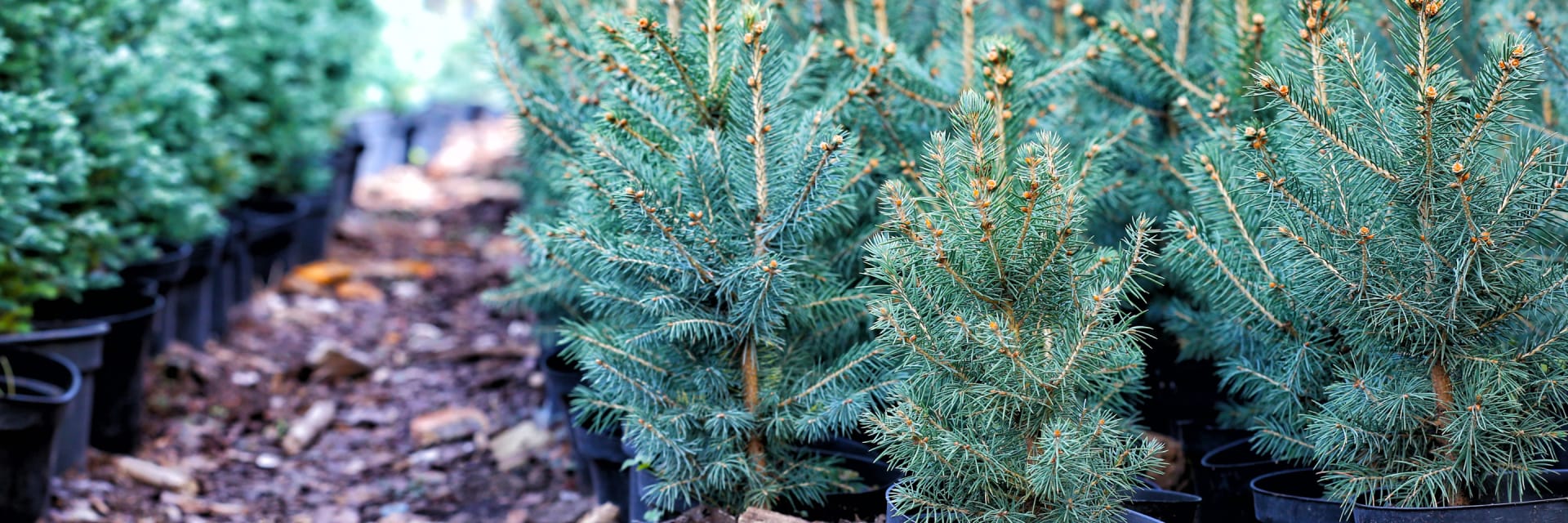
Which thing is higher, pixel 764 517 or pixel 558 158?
pixel 558 158

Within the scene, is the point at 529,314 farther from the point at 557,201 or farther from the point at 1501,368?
the point at 1501,368

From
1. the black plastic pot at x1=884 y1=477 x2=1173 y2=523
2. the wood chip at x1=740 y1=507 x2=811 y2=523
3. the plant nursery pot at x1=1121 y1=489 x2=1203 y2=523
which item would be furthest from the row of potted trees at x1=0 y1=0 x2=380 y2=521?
the plant nursery pot at x1=1121 y1=489 x2=1203 y2=523

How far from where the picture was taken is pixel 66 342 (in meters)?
3.27

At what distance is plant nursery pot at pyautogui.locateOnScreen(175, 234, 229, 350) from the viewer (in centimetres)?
471

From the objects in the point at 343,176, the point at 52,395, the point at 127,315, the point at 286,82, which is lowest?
the point at 52,395

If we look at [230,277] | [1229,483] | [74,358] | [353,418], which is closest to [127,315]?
[74,358]

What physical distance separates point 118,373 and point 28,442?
0.80 metres

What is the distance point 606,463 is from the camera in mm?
2893

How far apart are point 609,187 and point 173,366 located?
116 inches

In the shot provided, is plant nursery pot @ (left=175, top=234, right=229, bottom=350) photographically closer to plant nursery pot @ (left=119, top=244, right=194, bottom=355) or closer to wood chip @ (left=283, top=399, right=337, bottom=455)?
plant nursery pot @ (left=119, top=244, right=194, bottom=355)

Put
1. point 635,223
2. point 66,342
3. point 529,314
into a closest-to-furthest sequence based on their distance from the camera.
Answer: point 635,223 → point 66,342 → point 529,314

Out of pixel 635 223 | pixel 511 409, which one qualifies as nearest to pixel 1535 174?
pixel 635 223

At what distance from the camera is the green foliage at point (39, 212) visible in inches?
119

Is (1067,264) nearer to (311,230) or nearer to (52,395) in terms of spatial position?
(52,395)
